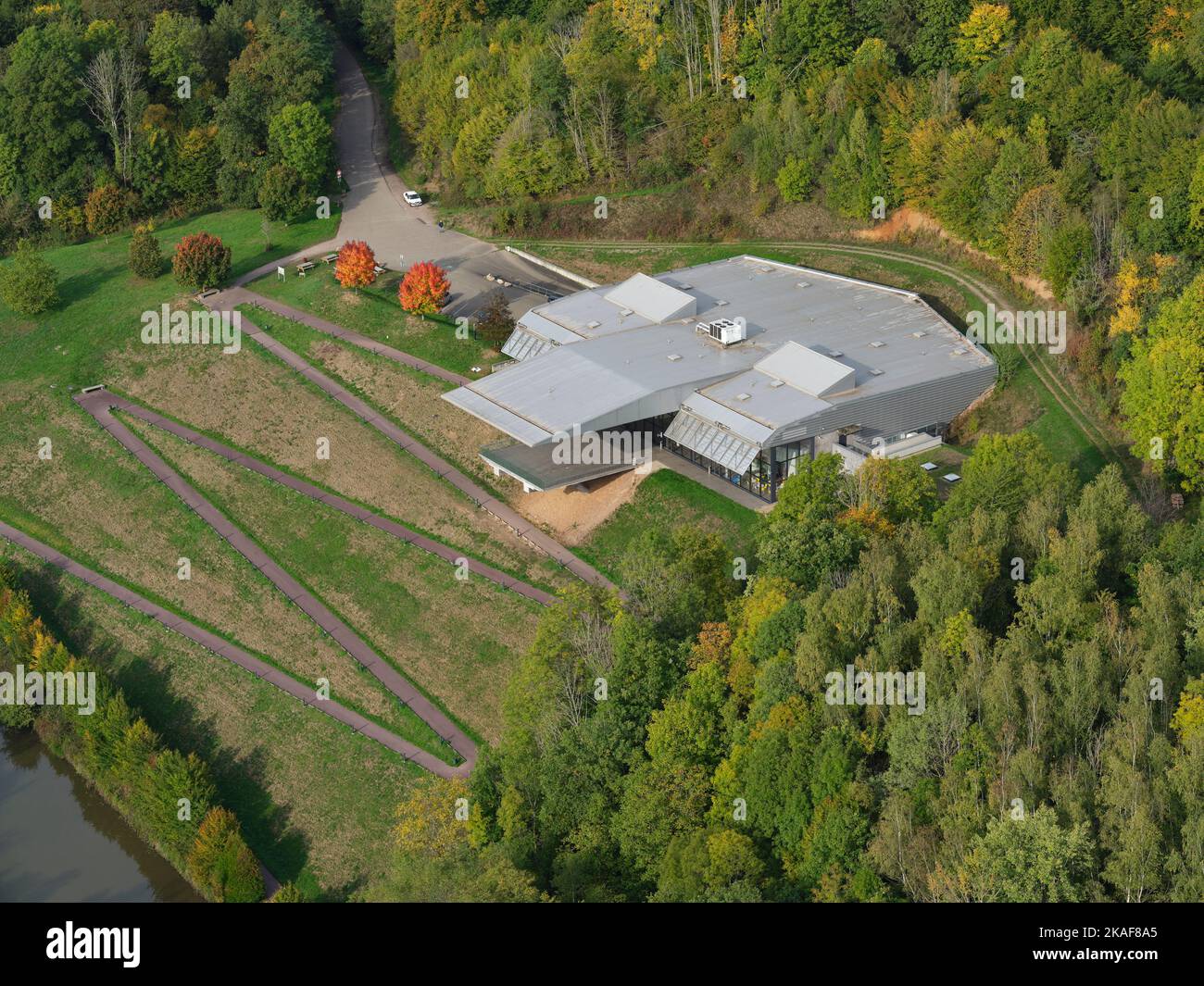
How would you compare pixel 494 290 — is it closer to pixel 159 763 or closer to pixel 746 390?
pixel 746 390

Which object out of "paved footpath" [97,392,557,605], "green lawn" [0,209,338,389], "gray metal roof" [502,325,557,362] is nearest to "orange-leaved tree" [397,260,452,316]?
"gray metal roof" [502,325,557,362]

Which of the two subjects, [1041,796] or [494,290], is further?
[494,290]

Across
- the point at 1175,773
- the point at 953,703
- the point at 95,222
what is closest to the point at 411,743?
the point at 953,703

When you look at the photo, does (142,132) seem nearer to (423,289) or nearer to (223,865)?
(423,289)

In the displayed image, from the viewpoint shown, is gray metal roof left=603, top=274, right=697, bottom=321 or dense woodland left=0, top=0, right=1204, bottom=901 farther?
gray metal roof left=603, top=274, right=697, bottom=321

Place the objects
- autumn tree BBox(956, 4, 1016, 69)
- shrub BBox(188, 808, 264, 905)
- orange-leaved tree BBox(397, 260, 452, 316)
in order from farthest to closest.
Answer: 1. autumn tree BBox(956, 4, 1016, 69)
2. orange-leaved tree BBox(397, 260, 452, 316)
3. shrub BBox(188, 808, 264, 905)

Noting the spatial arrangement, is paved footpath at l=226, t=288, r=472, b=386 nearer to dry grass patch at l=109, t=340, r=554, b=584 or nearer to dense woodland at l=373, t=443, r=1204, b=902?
dry grass patch at l=109, t=340, r=554, b=584
